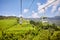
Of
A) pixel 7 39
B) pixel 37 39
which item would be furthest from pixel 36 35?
pixel 7 39

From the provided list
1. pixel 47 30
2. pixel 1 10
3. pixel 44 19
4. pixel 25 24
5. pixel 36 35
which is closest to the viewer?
pixel 44 19

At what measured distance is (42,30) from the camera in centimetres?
884

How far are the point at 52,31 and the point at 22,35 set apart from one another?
2.01 meters

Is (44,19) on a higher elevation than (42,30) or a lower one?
higher

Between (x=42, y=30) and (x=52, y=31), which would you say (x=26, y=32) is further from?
(x=52, y=31)

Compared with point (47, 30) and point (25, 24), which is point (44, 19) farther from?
point (25, 24)

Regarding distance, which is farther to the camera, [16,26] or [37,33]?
[16,26]

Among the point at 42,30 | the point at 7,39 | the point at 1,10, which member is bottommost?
the point at 7,39

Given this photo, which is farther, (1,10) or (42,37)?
(42,37)

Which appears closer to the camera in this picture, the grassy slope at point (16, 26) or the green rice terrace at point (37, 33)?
the green rice terrace at point (37, 33)

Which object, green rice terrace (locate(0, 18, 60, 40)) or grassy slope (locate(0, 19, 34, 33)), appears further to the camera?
grassy slope (locate(0, 19, 34, 33))

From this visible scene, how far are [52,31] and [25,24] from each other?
2352 mm

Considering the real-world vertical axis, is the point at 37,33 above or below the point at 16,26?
below

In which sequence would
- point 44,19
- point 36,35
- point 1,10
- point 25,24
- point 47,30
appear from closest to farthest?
point 44,19, point 1,10, point 47,30, point 36,35, point 25,24
